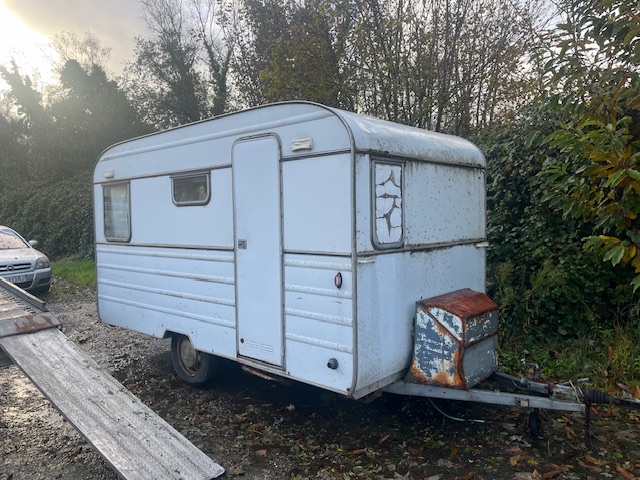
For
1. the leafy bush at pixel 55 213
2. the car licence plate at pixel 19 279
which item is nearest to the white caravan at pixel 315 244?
the car licence plate at pixel 19 279

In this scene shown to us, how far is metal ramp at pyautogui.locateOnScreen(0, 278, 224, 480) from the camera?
3.10 metres

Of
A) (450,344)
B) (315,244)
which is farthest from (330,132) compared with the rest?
(450,344)

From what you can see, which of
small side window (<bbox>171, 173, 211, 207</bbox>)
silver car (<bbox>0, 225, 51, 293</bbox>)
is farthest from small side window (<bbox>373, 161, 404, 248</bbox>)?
silver car (<bbox>0, 225, 51, 293</bbox>)

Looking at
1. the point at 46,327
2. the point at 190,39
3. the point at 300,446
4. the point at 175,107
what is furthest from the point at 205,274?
the point at 190,39

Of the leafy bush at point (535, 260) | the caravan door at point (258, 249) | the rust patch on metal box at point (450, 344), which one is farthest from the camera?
the leafy bush at point (535, 260)

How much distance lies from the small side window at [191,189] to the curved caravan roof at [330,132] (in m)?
0.36

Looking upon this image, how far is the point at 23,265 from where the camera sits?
9.69 meters

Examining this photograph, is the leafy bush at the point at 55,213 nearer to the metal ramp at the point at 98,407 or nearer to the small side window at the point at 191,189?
the small side window at the point at 191,189

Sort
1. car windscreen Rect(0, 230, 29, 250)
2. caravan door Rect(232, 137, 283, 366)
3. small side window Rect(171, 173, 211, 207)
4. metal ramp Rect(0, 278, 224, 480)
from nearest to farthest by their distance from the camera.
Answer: metal ramp Rect(0, 278, 224, 480) → caravan door Rect(232, 137, 283, 366) → small side window Rect(171, 173, 211, 207) → car windscreen Rect(0, 230, 29, 250)

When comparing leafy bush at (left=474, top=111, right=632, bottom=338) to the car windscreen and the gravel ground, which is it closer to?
the gravel ground

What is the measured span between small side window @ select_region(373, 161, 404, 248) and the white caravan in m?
0.01

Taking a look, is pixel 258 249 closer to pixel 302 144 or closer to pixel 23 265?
pixel 302 144

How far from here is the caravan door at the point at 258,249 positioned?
13.3 feet

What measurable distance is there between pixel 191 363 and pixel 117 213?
6.95ft
